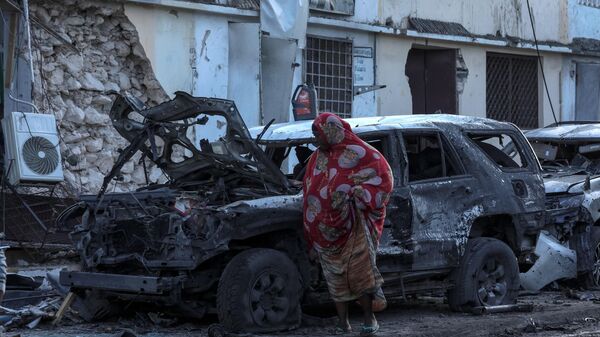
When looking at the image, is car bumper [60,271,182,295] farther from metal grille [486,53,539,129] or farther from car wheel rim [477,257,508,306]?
metal grille [486,53,539,129]

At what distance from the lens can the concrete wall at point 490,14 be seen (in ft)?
61.7

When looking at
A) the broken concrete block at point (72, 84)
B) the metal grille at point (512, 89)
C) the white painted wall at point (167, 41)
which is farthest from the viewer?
the metal grille at point (512, 89)

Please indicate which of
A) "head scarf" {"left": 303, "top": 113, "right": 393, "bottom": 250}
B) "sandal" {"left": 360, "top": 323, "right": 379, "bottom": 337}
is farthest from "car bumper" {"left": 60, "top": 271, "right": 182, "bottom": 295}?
"sandal" {"left": 360, "top": 323, "right": 379, "bottom": 337}

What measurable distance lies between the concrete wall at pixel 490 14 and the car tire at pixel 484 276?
8594mm

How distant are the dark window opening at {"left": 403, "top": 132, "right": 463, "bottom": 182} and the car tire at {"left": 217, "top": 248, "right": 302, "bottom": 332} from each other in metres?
1.92

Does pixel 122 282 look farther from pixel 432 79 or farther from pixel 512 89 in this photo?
pixel 512 89

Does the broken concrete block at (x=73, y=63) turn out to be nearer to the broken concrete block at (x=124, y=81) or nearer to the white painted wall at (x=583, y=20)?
the broken concrete block at (x=124, y=81)

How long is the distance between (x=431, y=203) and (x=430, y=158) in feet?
2.22

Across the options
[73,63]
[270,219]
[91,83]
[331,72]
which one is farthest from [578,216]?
[331,72]

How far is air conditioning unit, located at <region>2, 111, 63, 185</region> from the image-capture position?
12.2 m

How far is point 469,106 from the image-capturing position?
20.0 meters

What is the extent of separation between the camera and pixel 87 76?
14.3 m

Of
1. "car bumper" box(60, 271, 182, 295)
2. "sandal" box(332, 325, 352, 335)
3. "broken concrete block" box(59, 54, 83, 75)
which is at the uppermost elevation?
"broken concrete block" box(59, 54, 83, 75)

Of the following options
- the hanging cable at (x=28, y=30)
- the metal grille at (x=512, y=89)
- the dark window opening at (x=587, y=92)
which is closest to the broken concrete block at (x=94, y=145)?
the hanging cable at (x=28, y=30)
